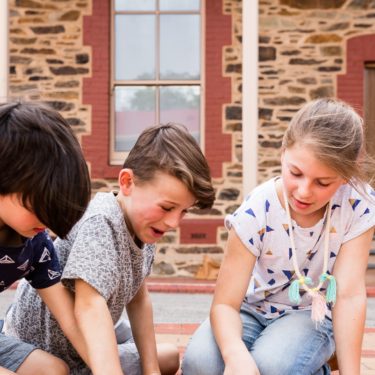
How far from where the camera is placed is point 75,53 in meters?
8.25

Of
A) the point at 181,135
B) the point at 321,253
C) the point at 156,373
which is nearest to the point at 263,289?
the point at 321,253

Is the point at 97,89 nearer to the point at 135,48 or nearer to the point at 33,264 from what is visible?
the point at 135,48

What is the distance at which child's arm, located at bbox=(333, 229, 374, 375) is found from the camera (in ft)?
7.87

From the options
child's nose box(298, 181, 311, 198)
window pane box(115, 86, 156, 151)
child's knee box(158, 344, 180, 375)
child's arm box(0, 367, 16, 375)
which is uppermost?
window pane box(115, 86, 156, 151)

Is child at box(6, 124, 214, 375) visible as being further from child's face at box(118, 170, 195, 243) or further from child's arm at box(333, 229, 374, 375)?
child's arm at box(333, 229, 374, 375)

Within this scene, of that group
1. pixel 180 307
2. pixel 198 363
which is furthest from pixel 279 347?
pixel 180 307

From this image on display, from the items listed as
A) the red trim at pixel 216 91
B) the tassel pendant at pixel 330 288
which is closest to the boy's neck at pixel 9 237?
the tassel pendant at pixel 330 288

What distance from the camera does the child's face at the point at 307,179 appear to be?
91.3 inches

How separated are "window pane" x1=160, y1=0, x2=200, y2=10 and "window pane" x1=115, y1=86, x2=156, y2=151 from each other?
3.00ft

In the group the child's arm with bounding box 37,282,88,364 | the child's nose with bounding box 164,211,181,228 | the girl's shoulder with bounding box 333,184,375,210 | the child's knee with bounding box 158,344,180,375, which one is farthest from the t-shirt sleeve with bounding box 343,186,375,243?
the child's arm with bounding box 37,282,88,364

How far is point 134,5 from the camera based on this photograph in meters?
8.47

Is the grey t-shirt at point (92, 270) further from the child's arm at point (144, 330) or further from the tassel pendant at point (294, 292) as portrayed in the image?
the tassel pendant at point (294, 292)

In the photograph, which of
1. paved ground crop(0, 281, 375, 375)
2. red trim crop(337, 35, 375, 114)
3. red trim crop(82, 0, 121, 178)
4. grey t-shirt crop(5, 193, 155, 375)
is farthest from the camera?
red trim crop(82, 0, 121, 178)

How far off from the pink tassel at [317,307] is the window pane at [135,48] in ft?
20.9
